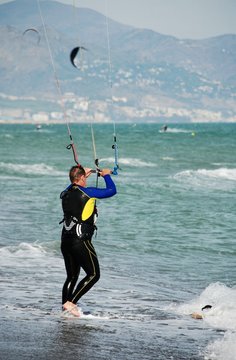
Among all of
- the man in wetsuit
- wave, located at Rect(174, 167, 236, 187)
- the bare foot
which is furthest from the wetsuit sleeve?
wave, located at Rect(174, 167, 236, 187)

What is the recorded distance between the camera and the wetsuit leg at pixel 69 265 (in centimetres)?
923

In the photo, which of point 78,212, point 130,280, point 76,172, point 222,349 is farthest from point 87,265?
point 130,280

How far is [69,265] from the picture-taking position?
30.7 ft

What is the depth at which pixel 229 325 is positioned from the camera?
9.33 m

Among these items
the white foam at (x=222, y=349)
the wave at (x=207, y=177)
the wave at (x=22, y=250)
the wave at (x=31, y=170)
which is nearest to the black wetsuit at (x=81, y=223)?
the white foam at (x=222, y=349)

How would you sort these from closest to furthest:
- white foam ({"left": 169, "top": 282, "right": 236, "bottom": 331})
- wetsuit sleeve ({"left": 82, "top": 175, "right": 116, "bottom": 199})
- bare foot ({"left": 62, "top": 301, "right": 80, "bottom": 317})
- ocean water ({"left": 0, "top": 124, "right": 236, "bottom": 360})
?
ocean water ({"left": 0, "top": 124, "right": 236, "bottom": 360}), wetsuit sleeve ({"left": 82, "top": 175, "right": 116, "bottom": 199}), bare foot ({"left": 62, "top": 301, "right": 80, "bottom": 317}), white foam ({"left": 169, "top": 282, "right": 236, "bottom": 331})

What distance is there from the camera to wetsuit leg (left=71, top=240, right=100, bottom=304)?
30.2 feet

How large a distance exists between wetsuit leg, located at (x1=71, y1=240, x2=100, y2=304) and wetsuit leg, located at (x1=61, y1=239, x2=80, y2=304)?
8cm

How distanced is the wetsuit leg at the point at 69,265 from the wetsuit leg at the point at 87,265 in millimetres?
80

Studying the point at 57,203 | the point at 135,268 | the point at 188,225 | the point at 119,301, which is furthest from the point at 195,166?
the point at 119,301

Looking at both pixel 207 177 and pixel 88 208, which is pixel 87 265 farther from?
pixel 207 177

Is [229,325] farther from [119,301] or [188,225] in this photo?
[188,225]

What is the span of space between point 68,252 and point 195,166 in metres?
40.2

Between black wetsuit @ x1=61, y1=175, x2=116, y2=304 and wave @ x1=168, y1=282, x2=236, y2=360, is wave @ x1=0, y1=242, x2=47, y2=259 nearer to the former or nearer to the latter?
wave @ x1=168, y1=282, x2=236, y2=360
